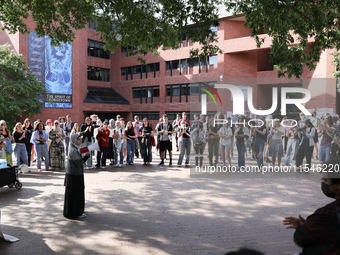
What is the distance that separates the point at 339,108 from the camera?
2484 cm

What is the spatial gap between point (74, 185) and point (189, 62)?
31928mm

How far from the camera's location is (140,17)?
803 cm

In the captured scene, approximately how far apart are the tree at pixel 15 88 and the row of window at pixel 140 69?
56.3ft

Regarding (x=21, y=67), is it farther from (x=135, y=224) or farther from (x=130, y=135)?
(x=135, y=224)

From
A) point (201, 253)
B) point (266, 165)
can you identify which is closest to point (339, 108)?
point (266, 165)

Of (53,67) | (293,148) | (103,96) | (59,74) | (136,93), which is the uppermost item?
(53,67)

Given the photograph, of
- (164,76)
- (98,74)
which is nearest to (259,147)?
(164,76)

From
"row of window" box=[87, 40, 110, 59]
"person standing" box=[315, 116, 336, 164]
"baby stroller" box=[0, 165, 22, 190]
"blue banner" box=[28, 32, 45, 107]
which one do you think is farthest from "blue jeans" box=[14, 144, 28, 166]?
"row of window" box=[87, 40, 110, 59]

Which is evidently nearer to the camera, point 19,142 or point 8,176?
point 8,176

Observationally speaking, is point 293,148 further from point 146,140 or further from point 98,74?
point 98,74

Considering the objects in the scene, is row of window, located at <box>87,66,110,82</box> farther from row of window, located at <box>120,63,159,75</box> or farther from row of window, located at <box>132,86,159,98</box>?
row of window, located at <box>132,86,159,98</box>

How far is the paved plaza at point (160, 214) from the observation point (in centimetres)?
458

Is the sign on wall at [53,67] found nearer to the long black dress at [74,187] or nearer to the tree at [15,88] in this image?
the tree at [15,88]

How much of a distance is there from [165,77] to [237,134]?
94.7ft
